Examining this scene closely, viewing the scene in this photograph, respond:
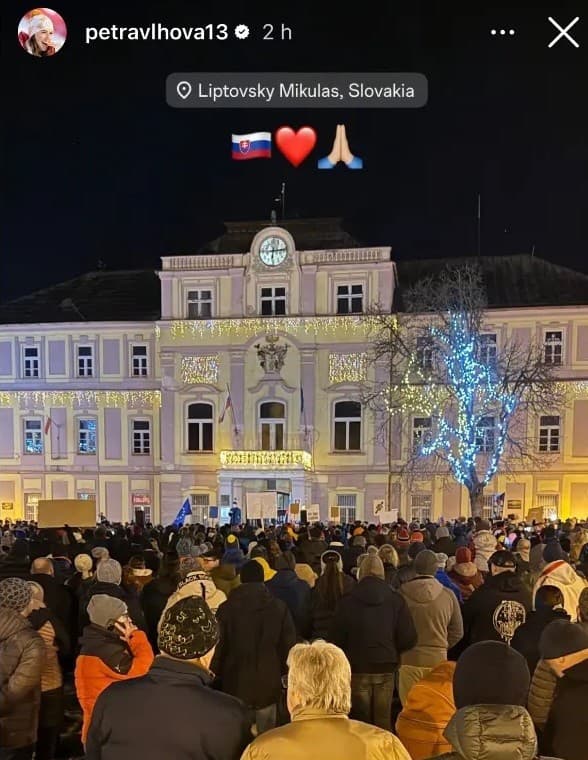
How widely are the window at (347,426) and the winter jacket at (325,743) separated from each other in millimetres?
26782

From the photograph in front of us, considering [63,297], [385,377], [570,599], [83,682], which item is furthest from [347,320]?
[83,682]

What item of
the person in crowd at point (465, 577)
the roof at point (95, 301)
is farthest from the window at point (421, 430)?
the person in crowd at point (465, 577)

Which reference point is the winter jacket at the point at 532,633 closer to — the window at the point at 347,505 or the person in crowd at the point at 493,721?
the person in crowd at the point at 493,721

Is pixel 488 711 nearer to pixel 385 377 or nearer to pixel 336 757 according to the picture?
pixel 336 757

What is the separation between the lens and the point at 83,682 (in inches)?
163

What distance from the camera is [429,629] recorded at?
5523 millimetres

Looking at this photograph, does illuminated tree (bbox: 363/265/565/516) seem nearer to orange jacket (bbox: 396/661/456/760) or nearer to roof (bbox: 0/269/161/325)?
roof (bbox: 0/269/161/325)

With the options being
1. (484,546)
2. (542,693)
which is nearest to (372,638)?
(542,693)

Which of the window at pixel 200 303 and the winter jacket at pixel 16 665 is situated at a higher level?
the window at pixel 200 303

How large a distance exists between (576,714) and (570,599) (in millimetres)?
2563

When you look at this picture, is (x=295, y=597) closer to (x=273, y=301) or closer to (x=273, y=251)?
(x=273, y=301)

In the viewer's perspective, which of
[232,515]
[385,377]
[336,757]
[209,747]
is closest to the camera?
[336,757]

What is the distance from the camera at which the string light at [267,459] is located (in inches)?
1106

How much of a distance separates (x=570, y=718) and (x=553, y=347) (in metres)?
26.7
